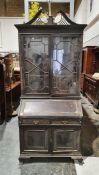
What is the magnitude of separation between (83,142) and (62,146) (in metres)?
0.77

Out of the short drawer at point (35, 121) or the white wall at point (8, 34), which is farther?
the white wall at point (8, 34)

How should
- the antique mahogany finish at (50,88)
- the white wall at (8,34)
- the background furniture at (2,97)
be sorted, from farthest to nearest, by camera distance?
the white wall at (8,34)
the background furniture at (2,97)
the antique mahogany finish at (50,88)

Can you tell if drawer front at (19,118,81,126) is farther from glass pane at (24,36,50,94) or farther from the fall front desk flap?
glass pane at (24,36,50,94)

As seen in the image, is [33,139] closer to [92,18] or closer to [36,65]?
[36,65]

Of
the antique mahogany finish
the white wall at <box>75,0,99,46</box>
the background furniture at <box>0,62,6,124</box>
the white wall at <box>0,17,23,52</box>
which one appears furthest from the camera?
the white wall at <box>0,17,23,52</box>

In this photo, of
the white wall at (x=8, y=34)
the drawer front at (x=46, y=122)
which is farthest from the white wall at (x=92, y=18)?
the drawer front at (x=46, y=122)

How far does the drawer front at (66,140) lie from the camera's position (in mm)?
2387

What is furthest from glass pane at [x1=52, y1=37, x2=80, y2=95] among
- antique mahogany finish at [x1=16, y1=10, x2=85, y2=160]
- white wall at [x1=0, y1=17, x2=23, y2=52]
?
white wall at [x1=0, y1=17, x2=23, y2=52]

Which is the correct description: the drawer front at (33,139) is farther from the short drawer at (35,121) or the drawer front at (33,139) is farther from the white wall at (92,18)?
the white wall at (92,18)

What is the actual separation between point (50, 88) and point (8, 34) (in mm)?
4981

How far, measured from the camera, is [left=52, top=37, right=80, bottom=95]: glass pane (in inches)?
93.7

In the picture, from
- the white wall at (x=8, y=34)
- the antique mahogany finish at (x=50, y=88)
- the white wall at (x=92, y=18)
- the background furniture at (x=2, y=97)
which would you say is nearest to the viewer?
the antique mahogany finish at (x=50, y=88)

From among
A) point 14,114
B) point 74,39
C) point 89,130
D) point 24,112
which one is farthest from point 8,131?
point 74,39

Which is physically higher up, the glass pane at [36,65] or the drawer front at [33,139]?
the glass pane at [36,65]
